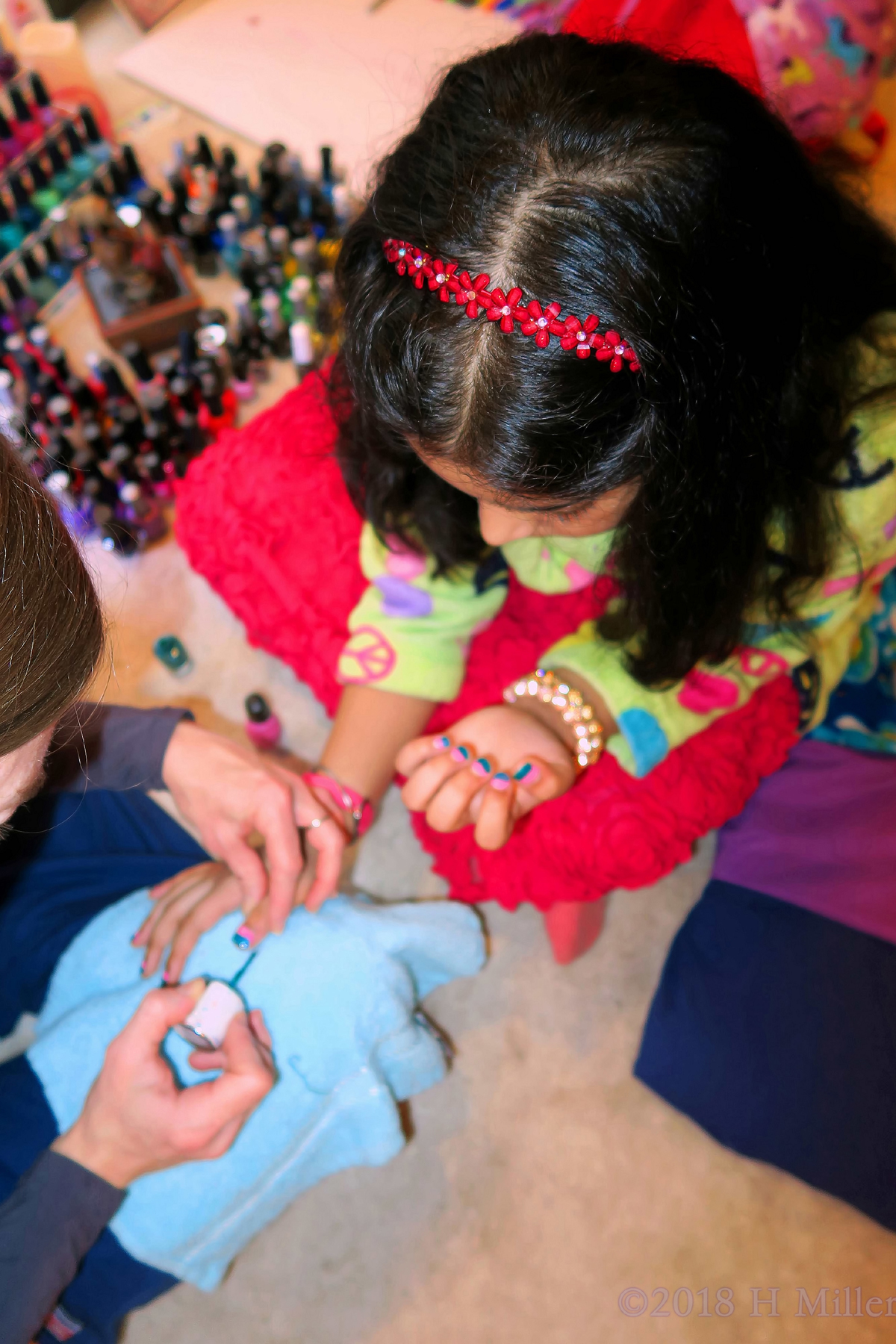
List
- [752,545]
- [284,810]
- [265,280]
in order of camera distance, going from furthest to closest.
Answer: [265,280]
[284,810]
[752,545]

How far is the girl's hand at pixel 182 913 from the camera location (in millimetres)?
803

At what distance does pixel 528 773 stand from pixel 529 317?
0.43 m

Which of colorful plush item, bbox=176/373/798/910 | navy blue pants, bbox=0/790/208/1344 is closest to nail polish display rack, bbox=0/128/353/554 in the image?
colorful plush item, bbox=176/373/798/910

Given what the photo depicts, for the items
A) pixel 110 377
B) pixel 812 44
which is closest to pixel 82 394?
pixel 110 377

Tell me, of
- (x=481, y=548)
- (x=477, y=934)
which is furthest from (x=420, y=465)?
(x=477, y=934)

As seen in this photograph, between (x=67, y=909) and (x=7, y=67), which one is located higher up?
(x=7, y=67)

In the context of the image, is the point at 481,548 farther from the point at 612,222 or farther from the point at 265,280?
the point at 265,280

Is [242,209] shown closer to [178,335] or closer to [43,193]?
[178,335]

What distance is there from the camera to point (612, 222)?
0.49 metres

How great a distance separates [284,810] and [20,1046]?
18.9 inches

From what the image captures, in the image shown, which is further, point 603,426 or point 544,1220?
point 544,1220

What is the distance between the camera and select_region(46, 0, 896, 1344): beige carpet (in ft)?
2.97

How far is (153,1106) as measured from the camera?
69 centimetres

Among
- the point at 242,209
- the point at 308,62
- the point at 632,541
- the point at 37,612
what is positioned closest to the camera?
the point at 37,612
